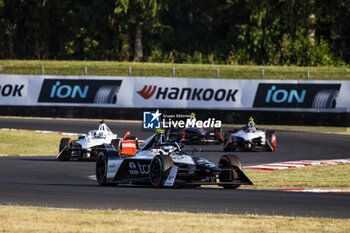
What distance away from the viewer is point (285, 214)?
9.77 m

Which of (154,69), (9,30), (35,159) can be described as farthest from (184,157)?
(9,30)

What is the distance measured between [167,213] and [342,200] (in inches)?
129

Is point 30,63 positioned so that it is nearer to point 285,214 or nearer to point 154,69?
point 154,69

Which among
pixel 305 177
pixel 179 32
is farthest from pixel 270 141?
pixel 179 32

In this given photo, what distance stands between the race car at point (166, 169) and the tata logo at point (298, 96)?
16980 mm

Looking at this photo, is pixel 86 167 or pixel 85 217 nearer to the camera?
pixel 85 217

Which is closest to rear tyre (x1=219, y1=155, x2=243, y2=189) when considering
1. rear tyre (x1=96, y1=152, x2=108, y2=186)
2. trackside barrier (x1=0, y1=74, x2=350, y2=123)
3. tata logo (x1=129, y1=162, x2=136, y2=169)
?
tata logo (x1=129, y1=162, x2=136, y2=169)

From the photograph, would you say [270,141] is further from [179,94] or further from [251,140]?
[179,94]

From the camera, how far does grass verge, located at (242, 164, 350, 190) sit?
14350 mm

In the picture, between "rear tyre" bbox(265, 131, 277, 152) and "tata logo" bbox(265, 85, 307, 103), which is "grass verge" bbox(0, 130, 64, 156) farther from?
"tata logo" bbox(265, 85, 307, 103)

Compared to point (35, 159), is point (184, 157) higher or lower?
higher

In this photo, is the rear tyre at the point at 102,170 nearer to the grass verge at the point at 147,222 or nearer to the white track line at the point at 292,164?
the grass verge at the point at 147,222

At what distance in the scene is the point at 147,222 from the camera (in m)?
8.91

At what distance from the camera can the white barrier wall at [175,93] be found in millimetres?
30359
